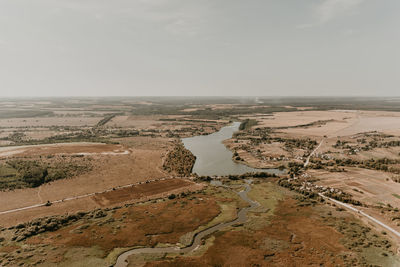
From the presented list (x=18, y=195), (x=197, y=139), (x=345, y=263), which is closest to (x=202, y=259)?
(x=345, y=263)

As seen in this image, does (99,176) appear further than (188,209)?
Yes

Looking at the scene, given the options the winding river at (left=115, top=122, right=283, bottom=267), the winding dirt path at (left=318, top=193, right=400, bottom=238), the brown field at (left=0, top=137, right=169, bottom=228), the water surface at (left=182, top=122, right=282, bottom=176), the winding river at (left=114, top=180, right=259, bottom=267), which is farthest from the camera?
the water surface at (left=182, top=122, right=282, bottom=176)

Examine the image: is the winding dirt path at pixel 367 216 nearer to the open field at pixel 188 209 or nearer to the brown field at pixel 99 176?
the open field at pixel 188 209

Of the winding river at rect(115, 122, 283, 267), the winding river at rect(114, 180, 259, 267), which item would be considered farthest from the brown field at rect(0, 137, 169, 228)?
the winding river at rect(114, 180, 259, 267)

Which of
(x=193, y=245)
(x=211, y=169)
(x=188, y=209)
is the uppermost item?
(x=211, y=169)

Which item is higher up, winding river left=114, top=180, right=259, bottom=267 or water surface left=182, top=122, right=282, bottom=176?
water surface left=182, top=122, right=282, bottom=176

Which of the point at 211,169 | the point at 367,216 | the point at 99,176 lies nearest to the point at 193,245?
the point at 367,216

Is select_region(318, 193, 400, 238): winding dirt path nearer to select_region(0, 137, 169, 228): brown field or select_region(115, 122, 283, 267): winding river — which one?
select_region(115, 122, 283, 267): winding river

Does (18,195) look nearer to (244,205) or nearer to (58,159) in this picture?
(58,159)

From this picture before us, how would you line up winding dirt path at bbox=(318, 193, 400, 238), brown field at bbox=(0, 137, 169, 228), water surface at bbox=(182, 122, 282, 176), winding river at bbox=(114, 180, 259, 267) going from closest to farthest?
winding river at bbox=(114, 180, 259, 267) → winding dirt path at bbox=(318, 193, 400, 238) → brown field at bbox=(0, 137, 169, 228) → water surface at bbox=(182, 122, 282, 176)

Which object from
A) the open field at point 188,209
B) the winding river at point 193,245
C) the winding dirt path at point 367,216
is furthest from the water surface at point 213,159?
the winding river at point 193,245

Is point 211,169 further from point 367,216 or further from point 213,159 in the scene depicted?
point 367,216

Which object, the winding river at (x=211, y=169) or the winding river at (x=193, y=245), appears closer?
the winding river at (x=193, y=245)
